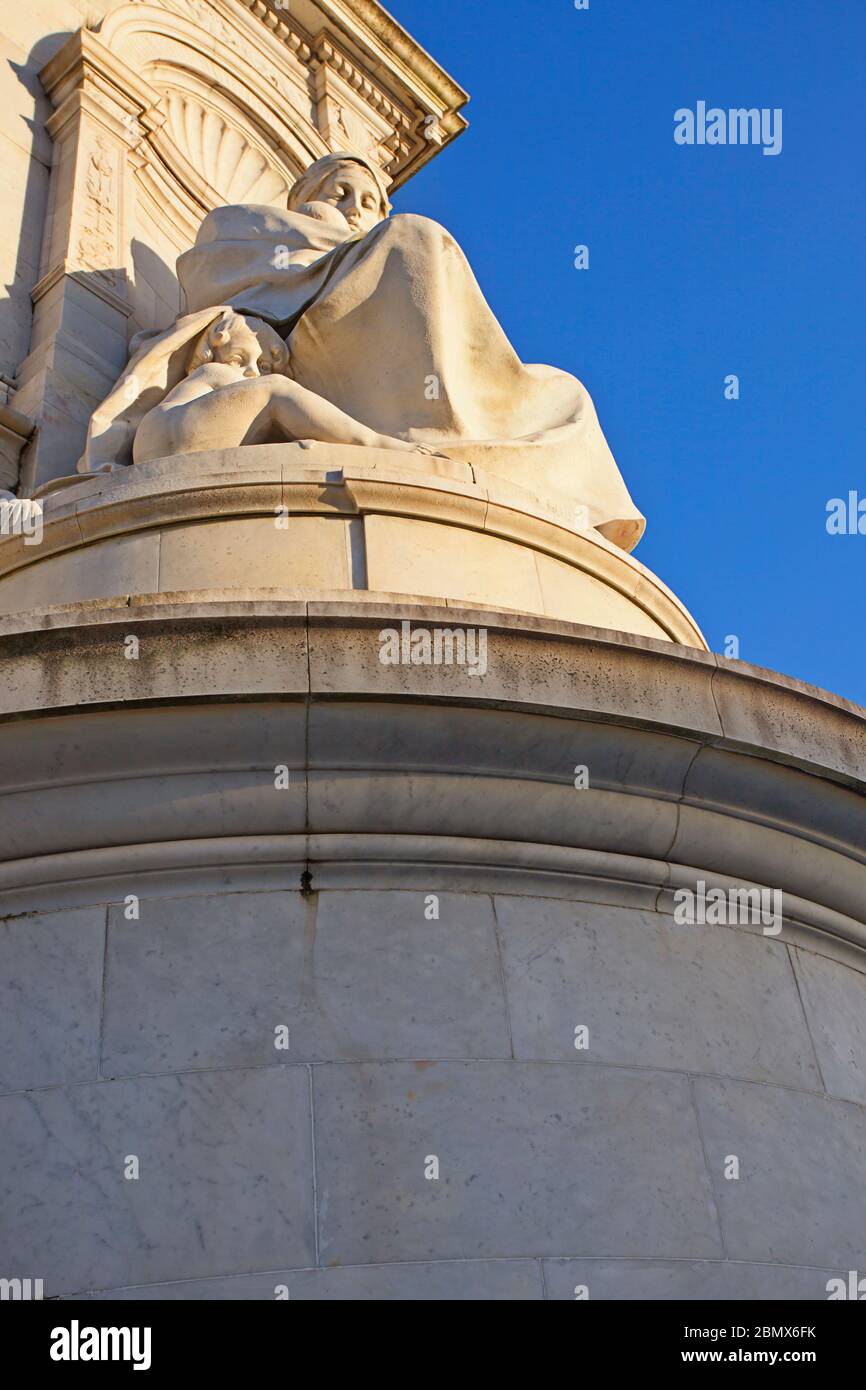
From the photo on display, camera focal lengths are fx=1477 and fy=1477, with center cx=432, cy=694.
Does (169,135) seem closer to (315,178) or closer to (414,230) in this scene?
(315,178)

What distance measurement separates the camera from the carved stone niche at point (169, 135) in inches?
412

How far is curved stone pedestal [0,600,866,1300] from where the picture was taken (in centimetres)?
477

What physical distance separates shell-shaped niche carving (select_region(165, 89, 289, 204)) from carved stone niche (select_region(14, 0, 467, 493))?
1cm

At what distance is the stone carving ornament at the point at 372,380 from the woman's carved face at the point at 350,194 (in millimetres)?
1400

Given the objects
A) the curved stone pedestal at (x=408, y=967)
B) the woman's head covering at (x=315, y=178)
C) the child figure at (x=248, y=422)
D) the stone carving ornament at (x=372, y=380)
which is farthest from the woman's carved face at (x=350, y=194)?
the curved stone pedestal at (x=408, y=967)

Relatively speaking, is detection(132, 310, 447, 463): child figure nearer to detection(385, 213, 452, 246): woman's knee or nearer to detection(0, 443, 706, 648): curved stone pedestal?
detection(0, 443, 706, 648): curved stone pedestal

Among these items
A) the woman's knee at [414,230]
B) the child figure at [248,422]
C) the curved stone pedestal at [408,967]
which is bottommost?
the curved stone pedestal at [408,967]

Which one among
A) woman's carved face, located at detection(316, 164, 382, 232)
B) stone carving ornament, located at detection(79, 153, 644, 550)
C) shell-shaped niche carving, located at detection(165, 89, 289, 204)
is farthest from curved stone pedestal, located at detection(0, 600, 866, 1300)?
shell-shaped niche carving, located at detection(165, 89, 289, 204)

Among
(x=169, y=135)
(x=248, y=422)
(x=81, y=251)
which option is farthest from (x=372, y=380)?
(x=169, y=135)

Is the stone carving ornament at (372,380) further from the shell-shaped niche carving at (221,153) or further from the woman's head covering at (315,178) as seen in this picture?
the shell-shaped niche carving at (221,153)

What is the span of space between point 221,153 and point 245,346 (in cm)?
573

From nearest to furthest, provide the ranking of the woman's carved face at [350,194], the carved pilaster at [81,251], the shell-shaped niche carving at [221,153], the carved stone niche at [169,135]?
the carved pilaster at [81,251] < the carved stone niche at [169,135] < the woman's carved face at [350,194] < the shell-shaped niche carving at [221,153]

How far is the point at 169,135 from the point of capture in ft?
43.8

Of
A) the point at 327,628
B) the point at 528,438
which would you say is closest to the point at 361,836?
the point at 327,628
